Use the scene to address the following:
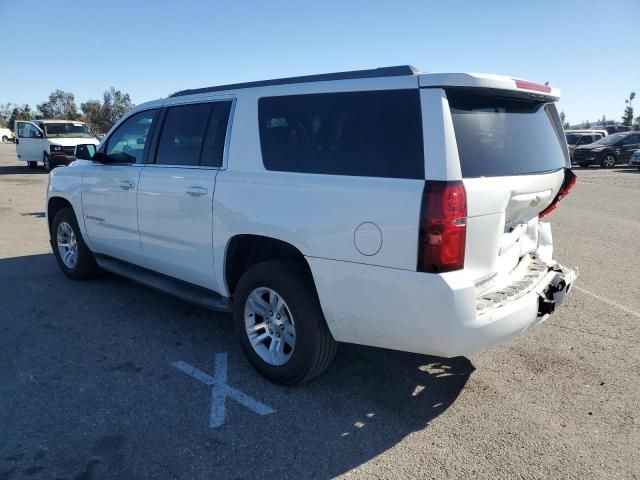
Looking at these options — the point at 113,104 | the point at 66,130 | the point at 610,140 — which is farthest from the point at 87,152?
the point at 113,104

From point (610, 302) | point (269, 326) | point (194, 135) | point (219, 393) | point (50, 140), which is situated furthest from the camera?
point (50, 140)

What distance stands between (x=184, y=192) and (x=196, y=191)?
174mm

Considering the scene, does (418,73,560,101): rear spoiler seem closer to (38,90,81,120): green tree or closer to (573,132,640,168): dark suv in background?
(573,132,640,168): dark suv in background

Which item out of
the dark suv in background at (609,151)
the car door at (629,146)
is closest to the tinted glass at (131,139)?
the dark suv in background at (609,151)

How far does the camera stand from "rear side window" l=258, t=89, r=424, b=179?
9.11 feet

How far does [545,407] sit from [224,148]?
287 centimetres

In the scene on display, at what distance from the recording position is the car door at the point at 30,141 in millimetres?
19906

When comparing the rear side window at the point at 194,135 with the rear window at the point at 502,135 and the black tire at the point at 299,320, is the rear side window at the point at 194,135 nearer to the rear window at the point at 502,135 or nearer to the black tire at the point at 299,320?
the black tire at the point at 299,320

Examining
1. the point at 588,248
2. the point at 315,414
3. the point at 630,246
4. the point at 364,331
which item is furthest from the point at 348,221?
the point at 630,246

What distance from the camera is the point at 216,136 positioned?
388 cm

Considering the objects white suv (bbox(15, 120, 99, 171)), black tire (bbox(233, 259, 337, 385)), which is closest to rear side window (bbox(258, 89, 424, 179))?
black tire (bbox(233, 259, 337, 385))

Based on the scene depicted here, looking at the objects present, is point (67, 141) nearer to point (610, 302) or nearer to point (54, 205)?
point (54, 205)

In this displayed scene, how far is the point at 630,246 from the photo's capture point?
7.83 m

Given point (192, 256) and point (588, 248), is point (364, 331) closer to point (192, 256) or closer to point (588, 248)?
point (192, 256)
